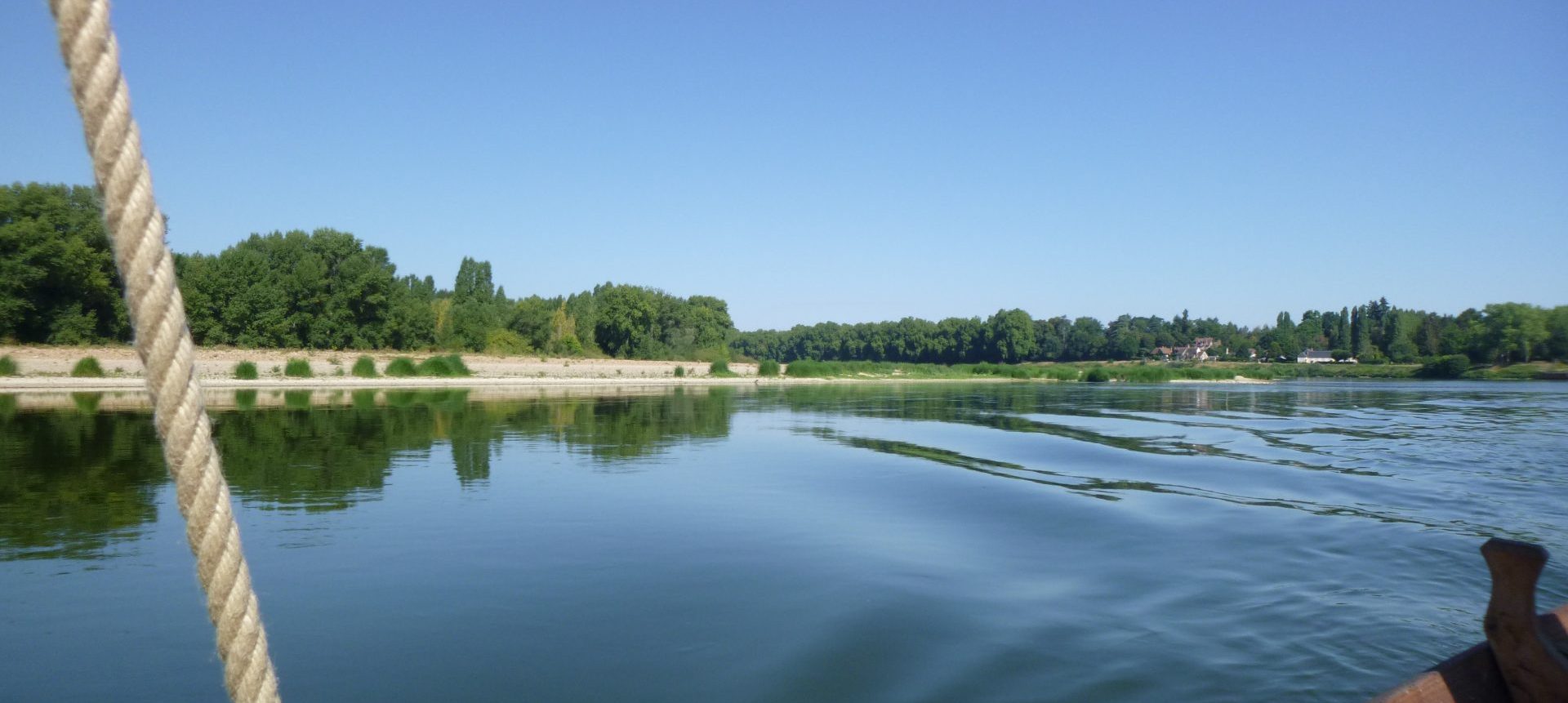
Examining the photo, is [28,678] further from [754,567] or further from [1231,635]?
[1231,635]

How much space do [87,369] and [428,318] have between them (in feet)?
106

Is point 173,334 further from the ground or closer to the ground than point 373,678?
further from the ground

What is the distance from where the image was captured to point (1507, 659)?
3.57 m

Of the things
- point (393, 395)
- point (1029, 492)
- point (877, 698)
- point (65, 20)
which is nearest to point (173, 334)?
point (65, 20)

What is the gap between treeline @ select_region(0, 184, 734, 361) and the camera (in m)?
49.7

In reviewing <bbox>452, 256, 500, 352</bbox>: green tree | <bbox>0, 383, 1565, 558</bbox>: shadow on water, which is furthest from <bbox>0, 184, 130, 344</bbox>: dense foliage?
<bbox>452, 256, 500, 352</bbox>: green tree

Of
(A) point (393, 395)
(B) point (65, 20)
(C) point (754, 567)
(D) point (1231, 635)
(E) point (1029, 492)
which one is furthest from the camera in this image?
(A) point (393, 395)

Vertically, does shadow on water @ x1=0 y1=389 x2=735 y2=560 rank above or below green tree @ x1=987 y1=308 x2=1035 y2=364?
below

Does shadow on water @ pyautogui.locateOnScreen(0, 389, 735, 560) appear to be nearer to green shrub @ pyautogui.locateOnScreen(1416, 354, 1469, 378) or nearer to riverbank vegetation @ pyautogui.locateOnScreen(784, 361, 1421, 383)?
riverbank vegetation @ pyautogui.locateOnScreen(784, 361, 1421, 383)

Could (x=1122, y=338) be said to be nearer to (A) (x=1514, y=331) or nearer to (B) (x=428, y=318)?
(A) (x=1514, y=331)

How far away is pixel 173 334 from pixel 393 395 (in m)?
46.7

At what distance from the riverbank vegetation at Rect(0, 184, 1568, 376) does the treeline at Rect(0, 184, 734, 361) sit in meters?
0.11

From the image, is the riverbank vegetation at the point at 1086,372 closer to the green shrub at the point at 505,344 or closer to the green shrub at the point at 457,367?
the green shrub at the point at 505,344

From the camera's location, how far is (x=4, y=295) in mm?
48000
